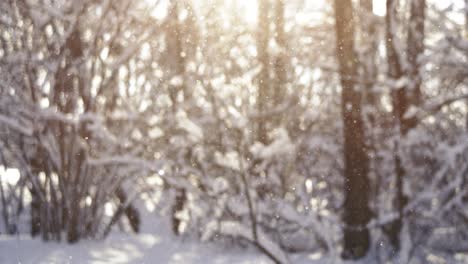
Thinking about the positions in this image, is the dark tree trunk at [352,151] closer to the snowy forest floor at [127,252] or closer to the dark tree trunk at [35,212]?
the snowy forest floor at [127,252]

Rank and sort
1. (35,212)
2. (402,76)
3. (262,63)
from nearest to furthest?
(402,76), (35,212), (262,63)

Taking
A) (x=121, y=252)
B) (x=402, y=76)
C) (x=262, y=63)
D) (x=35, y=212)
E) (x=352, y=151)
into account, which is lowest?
(x=121, y=252)

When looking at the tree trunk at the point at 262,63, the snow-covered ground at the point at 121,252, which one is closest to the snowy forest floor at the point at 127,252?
the snow-covered ground at the point at 121,252

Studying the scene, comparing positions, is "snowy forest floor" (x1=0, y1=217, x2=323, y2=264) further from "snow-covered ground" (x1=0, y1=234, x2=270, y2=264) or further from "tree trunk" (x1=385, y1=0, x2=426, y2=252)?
"tree trunk" (x1=385, y1=0, x2=426, y2=252)

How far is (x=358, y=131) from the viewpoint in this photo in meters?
6.83

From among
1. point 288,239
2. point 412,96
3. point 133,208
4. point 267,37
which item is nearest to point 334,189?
point 288,239

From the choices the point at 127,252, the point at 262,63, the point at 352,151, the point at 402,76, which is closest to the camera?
the point at 402,76

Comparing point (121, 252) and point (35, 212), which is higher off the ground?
point (35, 212)

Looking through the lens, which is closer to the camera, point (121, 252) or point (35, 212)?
point (121, 252)

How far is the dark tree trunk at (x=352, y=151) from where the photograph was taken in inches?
265

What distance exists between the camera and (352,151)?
688cm

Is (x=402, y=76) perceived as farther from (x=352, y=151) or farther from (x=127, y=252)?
(x=127, y=252)

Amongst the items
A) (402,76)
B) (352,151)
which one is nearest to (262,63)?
(352,151)

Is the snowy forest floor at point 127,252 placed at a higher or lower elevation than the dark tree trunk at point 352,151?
lower
